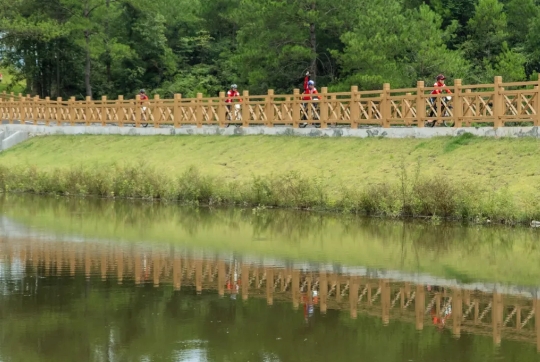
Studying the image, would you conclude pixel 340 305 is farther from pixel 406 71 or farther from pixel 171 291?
pixel 406 71

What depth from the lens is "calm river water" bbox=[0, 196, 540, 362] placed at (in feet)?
34.5

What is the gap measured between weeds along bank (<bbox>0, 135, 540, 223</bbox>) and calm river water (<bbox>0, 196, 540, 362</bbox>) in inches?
37.9

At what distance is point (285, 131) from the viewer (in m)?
30.2

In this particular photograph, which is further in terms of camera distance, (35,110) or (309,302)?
(35,110)

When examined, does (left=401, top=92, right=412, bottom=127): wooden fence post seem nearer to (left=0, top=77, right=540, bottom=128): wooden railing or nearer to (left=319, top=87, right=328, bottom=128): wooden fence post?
(left=0, top=77, right=540, bottom=128): wooden railing

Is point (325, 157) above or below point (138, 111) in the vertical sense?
Result: below

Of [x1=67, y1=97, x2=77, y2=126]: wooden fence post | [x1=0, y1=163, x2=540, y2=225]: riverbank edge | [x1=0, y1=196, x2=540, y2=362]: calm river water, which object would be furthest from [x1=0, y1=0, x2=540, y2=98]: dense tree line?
[x1=0, y1=196, x2=540, y2=362]: calm river water

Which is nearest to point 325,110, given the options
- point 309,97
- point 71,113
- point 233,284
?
point 309,97

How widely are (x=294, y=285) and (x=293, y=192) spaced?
955 cm

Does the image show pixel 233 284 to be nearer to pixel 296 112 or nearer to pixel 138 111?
pixel 296 112

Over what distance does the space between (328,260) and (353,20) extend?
2704cm

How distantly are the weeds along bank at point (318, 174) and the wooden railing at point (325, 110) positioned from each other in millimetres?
827

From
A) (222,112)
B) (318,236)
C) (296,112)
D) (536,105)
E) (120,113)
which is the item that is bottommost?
(318,236)

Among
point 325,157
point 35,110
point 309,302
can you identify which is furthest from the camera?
point 35,110
